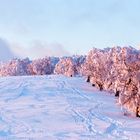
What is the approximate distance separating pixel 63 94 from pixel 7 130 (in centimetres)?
1801

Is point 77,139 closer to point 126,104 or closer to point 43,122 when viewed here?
point 43,122

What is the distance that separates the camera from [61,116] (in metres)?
29.6

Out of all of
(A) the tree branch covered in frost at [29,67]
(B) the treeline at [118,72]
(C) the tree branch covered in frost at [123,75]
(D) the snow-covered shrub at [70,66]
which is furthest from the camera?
(A) the tree branch covered in frost at [29,67]

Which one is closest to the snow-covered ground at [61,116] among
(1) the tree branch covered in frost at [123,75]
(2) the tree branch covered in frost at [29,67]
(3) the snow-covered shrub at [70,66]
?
(1) the tree branch covered in frost at [123,75]

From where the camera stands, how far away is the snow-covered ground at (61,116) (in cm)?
2361

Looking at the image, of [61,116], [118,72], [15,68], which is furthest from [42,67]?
[61,116]

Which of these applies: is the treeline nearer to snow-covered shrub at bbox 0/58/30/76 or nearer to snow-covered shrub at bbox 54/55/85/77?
snow-covered shrub at bbox 54/55/85/77

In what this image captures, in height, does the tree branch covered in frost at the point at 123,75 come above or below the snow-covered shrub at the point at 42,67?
below

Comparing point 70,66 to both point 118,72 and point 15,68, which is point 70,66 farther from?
point 118,72

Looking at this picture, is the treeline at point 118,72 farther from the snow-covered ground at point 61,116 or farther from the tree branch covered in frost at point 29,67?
the tree branch covered in frost at point 29,67

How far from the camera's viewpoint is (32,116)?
95.7 ft

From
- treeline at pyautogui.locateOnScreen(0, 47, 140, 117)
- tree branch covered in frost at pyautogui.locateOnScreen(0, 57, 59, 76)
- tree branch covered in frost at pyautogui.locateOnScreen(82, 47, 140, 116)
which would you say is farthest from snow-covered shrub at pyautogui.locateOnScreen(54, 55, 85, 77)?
tree branch covered in frost at pyautogui.locateOnScreen(82, 47, 140, 116)

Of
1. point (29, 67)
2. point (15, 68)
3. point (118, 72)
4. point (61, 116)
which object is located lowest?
point (61, 116)

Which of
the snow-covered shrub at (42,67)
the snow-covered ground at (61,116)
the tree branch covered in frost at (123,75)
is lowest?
the snow-covered ground at (61,116)
